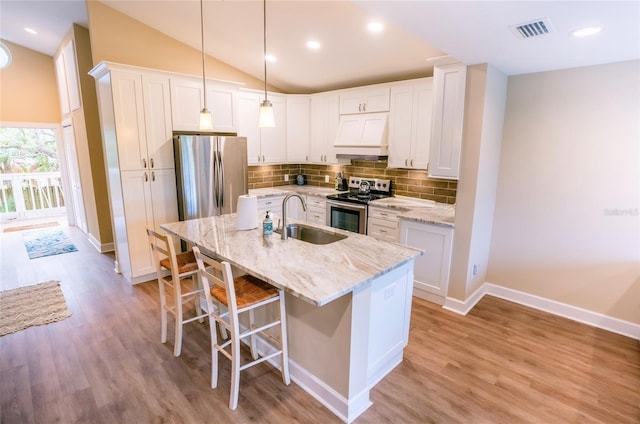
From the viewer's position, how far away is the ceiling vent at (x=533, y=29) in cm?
191

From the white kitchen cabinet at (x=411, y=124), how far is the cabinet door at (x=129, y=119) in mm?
2951

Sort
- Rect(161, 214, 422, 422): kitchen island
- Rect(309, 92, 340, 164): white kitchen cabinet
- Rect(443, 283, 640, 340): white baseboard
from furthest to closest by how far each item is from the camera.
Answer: Rect(309, 92, 340, 164): white kitchen cabinet
Rect(443, 283, 640, 340): white baseboard
Rect(161, 214, 422, 422): kitchen island

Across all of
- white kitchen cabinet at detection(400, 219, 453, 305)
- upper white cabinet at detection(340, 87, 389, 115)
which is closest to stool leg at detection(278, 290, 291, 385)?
white kitchen cabinet at detection(400, 219, 453, 305)

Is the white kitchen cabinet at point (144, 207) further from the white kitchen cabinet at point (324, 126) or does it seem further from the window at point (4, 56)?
the window at point (4, 56)

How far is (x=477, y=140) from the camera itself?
116 inches

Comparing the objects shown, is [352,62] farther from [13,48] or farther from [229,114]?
[13,48]

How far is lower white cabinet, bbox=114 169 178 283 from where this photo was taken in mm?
3689

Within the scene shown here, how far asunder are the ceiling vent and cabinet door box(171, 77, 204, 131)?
3.38 meters

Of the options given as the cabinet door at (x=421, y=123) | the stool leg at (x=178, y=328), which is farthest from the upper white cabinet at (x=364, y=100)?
the stool leg at (x=178, y=328)

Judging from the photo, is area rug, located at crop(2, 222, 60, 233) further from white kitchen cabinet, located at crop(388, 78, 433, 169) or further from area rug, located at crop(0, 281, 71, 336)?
white kitchen cabinet, located at crop(388, 78, 433, 169)

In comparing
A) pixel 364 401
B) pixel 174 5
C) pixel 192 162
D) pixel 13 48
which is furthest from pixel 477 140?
pixel 13 48

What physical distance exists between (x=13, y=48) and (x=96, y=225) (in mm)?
3492

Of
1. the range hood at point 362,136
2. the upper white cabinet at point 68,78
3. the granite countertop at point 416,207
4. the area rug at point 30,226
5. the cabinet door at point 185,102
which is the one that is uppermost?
the upper white cabinet at point 68,78

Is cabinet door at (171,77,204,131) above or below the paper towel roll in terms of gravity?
above
